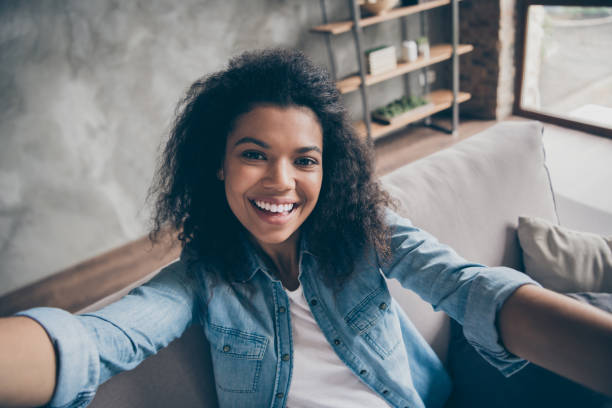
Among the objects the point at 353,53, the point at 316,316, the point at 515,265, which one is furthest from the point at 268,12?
the point at 316,316

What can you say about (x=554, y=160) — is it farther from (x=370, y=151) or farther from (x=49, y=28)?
(x=49, y=28)

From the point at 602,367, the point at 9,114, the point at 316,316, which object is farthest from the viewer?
the point at 9,114

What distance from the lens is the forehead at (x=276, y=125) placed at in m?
0.83

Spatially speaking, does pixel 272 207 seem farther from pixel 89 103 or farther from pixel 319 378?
pixel 89 103

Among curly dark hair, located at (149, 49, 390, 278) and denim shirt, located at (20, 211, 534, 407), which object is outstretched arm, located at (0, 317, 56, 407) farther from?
curly dark hair, located at (149, 49, 390, 278)

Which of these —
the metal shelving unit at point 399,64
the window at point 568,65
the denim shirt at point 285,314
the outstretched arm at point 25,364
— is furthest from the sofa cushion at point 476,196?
the window at point 568,65

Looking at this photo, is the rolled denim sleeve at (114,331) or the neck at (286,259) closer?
the rolled denim sleeve at (114,331)

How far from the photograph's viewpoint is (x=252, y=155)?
2.79 ft

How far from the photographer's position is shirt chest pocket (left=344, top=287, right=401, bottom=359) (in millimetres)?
912

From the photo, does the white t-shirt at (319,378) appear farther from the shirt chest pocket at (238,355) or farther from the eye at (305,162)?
the eye at (305,162)

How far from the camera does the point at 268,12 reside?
3.03 metres

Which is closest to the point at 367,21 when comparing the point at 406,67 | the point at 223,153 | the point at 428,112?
the point at 406,67

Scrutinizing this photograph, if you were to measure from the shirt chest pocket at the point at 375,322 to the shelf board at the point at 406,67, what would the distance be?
2.41 metres

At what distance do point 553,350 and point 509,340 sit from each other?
6cm
